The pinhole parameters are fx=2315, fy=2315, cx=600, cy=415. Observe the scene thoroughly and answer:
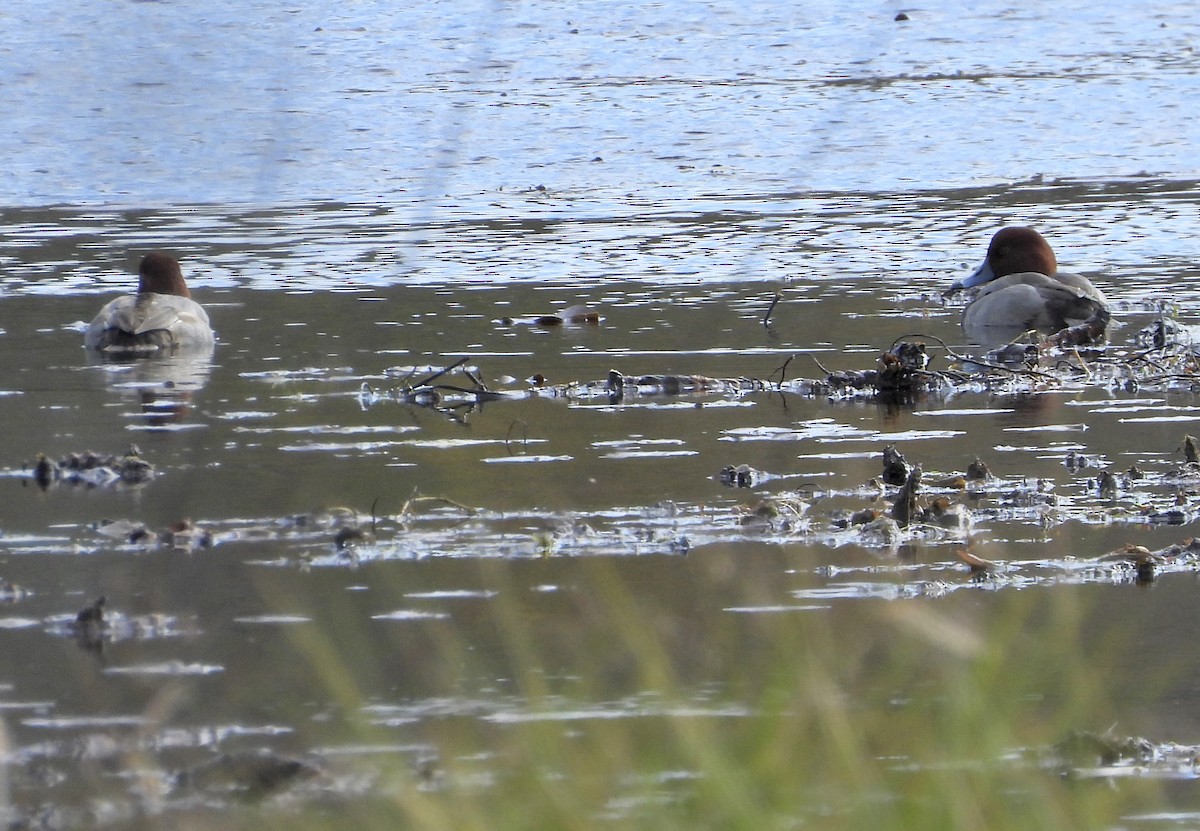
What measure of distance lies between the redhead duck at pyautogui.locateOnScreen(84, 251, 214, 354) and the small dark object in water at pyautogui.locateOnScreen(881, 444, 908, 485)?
512 cm

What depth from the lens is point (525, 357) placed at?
1138 cm

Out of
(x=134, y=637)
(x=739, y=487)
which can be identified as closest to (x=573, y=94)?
(x=739, y=487)

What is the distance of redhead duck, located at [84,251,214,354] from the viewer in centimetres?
1182

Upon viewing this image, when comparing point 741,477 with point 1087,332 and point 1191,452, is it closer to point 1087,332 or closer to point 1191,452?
point 1191,452

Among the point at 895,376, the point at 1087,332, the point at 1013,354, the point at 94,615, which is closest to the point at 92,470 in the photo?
the point at 94,615

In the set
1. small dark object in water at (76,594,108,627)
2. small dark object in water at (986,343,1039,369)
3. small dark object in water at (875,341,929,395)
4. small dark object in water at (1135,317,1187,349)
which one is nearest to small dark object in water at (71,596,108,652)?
small dark object in water at (76,594,108,627)

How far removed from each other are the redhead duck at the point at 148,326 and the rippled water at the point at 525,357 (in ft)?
0.82

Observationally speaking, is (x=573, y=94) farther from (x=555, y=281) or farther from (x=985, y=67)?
(x=555, y=281)

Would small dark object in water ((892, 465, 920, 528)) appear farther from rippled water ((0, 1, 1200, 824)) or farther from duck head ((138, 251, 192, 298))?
duck head ((138, 251, 192, 298))

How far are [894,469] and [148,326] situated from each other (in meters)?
5.22

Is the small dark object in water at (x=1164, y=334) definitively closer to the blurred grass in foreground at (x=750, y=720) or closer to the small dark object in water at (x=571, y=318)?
the small dark object in water at (x=571, y=318)

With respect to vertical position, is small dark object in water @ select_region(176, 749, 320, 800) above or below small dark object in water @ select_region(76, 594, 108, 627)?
below

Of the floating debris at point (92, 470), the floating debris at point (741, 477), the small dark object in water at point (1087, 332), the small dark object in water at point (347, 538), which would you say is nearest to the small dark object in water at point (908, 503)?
the floating debris at point (741, 477)

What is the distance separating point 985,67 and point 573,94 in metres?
4.68
